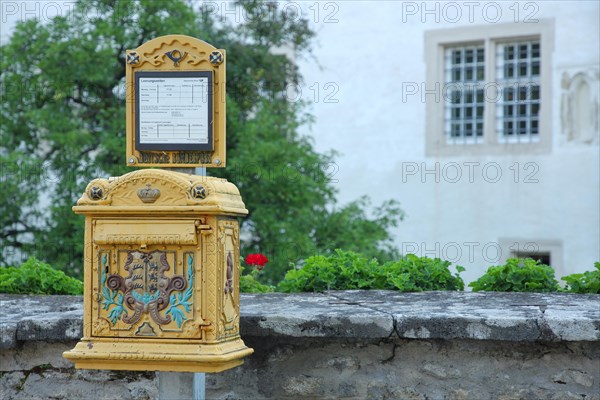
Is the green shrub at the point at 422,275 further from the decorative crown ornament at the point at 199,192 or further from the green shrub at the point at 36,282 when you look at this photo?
the green shrub at the point at 36,282

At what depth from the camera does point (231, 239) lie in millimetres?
4949

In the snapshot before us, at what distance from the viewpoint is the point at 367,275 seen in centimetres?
620

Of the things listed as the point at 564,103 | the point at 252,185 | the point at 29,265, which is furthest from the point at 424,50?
the point at 29,265

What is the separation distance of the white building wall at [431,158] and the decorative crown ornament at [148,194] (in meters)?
10.9

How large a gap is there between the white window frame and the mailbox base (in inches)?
447

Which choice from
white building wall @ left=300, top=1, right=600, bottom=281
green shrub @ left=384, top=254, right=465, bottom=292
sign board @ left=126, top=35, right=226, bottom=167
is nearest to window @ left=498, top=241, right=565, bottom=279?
white building wall @ left=300, top=1, right=600, bottom=281

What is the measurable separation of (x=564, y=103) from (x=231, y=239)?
1137 cm

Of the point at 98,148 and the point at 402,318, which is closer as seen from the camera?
the point at 402,318

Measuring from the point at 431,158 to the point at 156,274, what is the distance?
38.1 ft

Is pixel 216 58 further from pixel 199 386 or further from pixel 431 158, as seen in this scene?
pixel 431 158

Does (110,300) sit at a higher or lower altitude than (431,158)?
lower

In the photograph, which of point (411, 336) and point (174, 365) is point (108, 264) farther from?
point (411, 336)

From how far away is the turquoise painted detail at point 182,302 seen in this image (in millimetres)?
4719

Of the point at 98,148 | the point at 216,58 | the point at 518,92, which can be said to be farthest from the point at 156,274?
the point at 518,92
